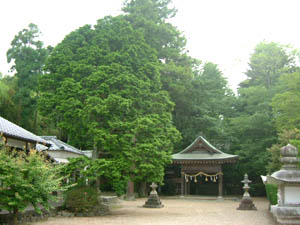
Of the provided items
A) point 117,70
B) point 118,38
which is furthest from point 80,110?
point 118,38

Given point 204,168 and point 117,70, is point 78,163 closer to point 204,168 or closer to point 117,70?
point 117,70

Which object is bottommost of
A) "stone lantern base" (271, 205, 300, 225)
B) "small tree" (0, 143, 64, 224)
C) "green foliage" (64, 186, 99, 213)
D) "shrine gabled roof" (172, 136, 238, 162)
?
"green foliage" (64, 186, 99, 213)

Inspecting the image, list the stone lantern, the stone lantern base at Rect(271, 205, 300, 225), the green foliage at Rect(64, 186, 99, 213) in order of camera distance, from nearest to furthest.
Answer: the stone lantern base at Rect(271, 205, 300, 225), the stone lantern, the green foliage at Rect(64, 186, 99, 213)

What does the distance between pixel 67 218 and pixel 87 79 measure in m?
6.47

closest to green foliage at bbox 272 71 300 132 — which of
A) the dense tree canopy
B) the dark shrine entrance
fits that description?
the dense tree canopy

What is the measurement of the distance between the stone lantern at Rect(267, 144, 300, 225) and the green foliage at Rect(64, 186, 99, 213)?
870 cm

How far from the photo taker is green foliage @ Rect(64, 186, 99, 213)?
48.9 feet

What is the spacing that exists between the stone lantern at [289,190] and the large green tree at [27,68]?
2499 cm

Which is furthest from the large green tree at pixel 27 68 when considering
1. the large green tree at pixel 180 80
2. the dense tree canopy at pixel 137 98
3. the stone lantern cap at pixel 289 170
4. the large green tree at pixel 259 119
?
the stone lantern cap at pixel 289 170

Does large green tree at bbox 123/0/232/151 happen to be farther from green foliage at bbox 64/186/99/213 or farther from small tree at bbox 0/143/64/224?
small tree at bbox 0/143/64/224

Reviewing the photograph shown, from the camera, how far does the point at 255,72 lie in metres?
35.5

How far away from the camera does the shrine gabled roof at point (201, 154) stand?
26.9m

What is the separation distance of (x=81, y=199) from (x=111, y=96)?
4.92 meters

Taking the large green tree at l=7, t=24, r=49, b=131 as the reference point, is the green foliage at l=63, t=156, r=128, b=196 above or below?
below
